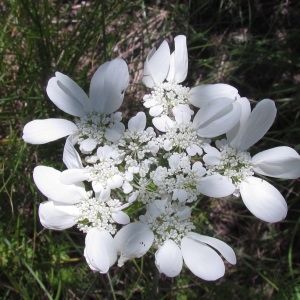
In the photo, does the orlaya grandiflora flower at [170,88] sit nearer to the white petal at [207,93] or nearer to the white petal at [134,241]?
the white petal at [207,93]

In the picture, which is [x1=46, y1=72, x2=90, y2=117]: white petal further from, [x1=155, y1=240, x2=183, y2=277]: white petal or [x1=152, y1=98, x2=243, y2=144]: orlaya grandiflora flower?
[x1=155, y1=240, x2=183, y2=277]: white petal

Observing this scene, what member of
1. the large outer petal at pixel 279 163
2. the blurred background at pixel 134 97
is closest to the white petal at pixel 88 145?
the large outer petal at pixel 279 163

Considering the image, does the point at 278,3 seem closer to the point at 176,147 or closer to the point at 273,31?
the point at 273,31

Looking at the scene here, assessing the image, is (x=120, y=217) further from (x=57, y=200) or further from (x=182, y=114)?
(x=182, y=114)

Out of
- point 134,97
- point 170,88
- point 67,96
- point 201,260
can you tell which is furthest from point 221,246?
point 134,97

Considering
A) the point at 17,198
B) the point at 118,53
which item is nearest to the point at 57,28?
the point at 118,53
